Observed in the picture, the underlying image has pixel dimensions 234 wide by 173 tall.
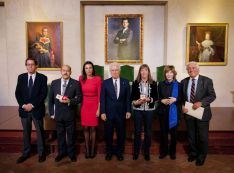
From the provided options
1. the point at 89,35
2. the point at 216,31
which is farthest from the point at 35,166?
the point at 216,31

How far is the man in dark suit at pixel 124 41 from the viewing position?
752cm

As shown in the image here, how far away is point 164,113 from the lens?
416cm

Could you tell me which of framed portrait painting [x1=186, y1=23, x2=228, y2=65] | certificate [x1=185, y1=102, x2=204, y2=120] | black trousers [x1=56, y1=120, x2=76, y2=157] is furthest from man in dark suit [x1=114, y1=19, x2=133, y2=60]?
certificate [x1=185, y1=102, x2=204, y2=120]

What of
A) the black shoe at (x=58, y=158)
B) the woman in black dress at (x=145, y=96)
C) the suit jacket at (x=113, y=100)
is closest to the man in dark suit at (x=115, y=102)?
the suit jacket at (x=113, y=100)

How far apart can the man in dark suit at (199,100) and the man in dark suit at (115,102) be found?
88cm

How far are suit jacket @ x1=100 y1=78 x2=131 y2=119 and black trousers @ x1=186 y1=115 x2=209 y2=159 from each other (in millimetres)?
986

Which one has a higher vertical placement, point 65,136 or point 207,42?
point 207,42

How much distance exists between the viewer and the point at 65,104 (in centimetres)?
410

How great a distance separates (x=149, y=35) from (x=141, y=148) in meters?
3.94

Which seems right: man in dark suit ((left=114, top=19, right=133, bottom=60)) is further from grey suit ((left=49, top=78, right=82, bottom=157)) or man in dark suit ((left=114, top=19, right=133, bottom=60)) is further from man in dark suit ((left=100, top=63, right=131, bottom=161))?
grey suit ((left=49, top=78, right=82, bottom=157))

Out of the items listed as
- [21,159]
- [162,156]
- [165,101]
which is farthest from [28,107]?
[162,156]

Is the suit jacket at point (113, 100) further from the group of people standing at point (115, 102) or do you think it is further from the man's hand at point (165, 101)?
the man's hand at point (165, 101)

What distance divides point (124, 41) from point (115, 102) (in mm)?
3769

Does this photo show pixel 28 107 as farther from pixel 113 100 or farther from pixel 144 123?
pixel 144 123
